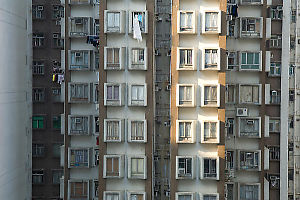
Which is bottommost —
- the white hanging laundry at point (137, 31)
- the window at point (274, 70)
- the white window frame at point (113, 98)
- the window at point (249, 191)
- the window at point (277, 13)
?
the window at point (249, 191)

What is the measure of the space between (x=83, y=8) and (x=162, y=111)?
28.8 feet

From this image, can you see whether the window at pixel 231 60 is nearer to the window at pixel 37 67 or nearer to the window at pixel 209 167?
the window at pixel 209 167

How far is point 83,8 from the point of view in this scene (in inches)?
827

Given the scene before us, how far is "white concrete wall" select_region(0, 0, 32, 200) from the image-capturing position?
19.9 metres

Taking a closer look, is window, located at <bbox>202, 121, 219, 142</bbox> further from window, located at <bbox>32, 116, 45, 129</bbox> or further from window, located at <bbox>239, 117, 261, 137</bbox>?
window, located at <bbox>32, 116, 45, 129</bbox>

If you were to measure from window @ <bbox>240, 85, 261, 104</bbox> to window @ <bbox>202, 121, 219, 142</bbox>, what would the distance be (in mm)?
3107

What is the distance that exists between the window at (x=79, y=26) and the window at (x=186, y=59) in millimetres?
6520

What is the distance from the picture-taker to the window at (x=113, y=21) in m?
18.8

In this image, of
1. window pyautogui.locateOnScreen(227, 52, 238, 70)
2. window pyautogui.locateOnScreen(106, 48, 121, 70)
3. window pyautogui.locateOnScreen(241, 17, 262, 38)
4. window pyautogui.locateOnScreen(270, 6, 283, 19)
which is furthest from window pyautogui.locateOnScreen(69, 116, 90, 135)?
window pyautogui.locateOnScreen(270, 6, 283, 19)

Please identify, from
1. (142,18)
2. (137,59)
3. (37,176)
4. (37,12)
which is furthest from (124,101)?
(37,12)

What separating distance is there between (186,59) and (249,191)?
9.41 metres

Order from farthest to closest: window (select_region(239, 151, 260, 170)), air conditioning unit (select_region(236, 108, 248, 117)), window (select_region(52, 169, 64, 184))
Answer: window (select_region(52, 169, 64, 184))
air conditioning unit (select_region(236, 108, 248, 117))
window (select_region(239, 151, 260, 170))

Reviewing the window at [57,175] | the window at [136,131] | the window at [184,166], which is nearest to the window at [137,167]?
the window at [136,131]

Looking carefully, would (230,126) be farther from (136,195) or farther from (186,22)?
(136,195)
